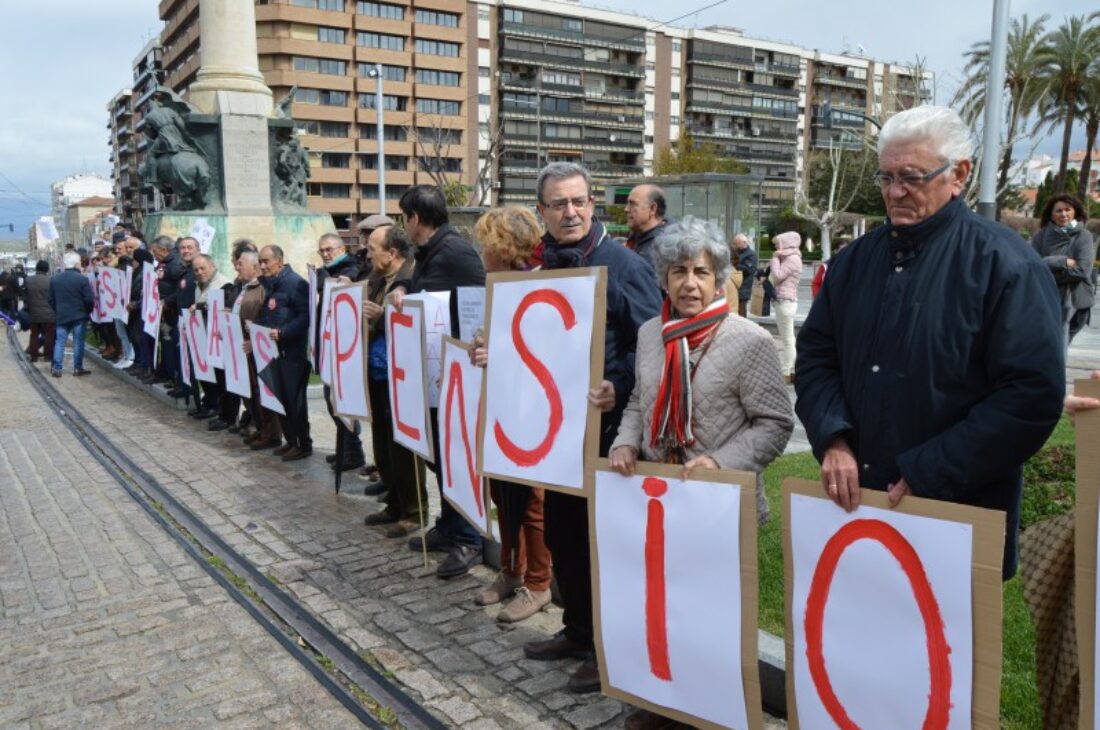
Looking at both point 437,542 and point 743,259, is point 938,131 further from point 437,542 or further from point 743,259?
point 743,259

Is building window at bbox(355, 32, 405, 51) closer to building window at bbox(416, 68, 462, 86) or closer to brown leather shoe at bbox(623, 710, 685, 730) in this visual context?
building window at bbox(416, 68, 462, 86)

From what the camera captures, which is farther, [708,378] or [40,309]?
[40,309]

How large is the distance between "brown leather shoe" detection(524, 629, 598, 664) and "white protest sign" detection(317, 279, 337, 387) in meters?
3.29

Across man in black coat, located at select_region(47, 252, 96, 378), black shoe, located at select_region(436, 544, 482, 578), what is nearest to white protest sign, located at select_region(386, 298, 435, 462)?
black shoe, located at select_region(436, 544, 482, 578)

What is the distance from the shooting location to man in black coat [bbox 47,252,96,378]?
14.7 meters

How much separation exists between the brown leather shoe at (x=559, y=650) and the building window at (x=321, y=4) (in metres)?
79.9

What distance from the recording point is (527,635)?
437cm

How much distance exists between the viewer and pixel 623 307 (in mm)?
3727

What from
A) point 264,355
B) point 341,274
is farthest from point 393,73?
point 341,274

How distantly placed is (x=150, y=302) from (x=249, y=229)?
4.14m

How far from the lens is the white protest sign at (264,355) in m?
7.95

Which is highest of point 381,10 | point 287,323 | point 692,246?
point 381,10

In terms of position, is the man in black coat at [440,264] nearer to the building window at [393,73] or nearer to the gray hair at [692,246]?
the gray hair at [692,246]

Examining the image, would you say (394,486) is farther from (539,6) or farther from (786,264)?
(539,6)
